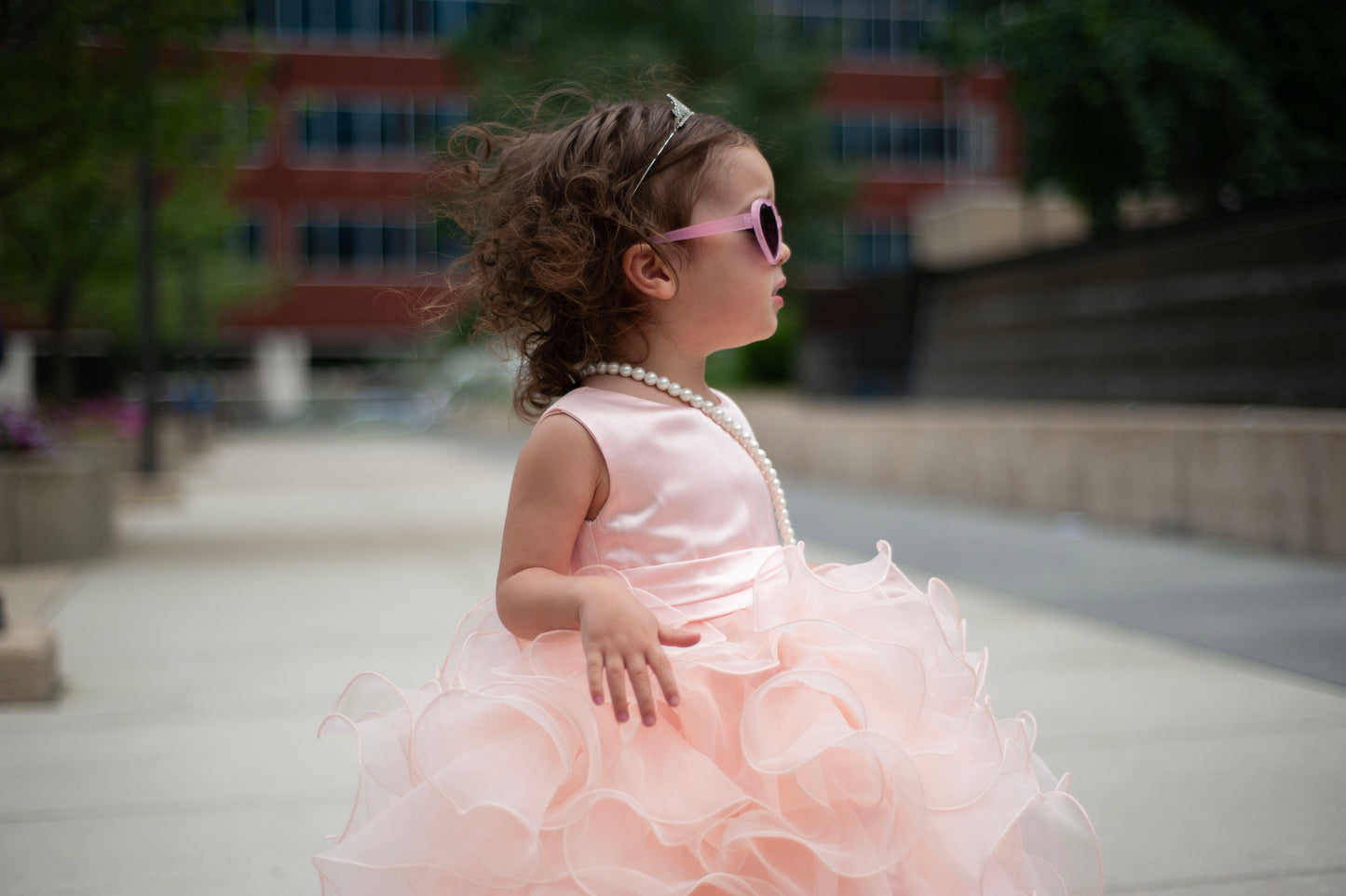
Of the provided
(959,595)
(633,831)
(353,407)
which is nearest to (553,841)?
(633,831)

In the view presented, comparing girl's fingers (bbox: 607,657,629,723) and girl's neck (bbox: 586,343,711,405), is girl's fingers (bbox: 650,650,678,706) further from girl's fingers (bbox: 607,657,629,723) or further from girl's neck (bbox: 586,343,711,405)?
girl's neck (bbox: 586,343,711,405)

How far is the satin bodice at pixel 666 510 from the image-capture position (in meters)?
1.84

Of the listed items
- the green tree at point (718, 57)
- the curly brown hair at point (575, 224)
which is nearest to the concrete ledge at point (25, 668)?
the curly brown hair at point (575, 224)

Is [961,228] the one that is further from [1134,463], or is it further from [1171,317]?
[1134,463]

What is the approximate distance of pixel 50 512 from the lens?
27.0 feet

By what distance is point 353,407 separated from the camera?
4012 centimetres

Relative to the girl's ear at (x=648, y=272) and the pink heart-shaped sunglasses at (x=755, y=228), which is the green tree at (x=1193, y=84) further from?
the girl's ear at (x=648, y=272)

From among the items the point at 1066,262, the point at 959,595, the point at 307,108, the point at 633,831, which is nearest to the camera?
the point at 633,831

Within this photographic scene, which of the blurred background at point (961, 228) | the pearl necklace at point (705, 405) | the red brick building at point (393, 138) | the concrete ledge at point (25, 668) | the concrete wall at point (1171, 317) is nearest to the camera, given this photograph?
the pearl necklace at point (705, 405)

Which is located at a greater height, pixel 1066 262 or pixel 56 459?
pixel 1066 262

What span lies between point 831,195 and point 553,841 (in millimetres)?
33904

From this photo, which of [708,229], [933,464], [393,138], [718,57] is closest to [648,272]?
[708,229]

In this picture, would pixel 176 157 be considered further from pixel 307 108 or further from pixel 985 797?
pixel 985 797

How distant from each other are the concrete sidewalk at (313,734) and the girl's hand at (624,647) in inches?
60.2
